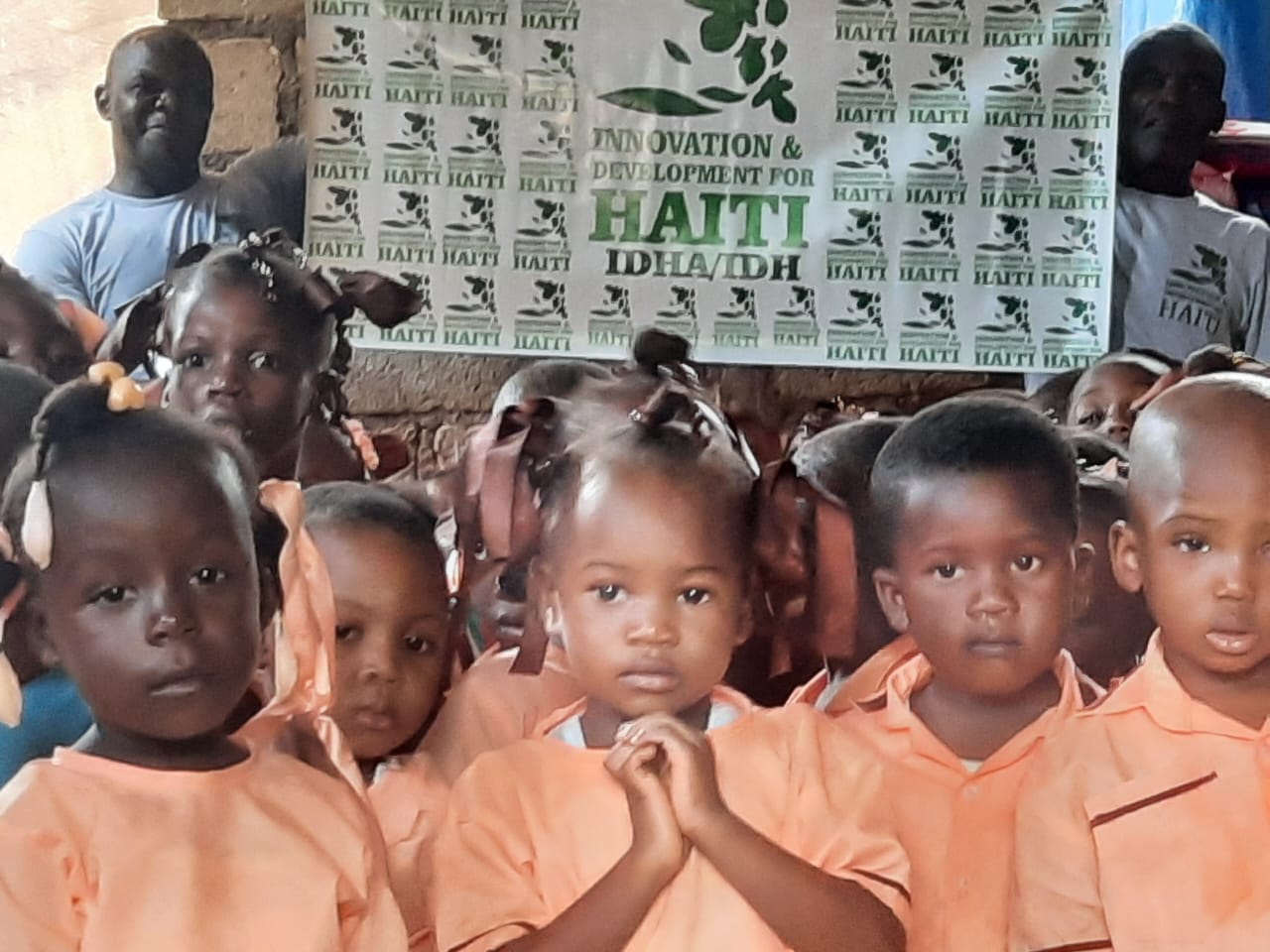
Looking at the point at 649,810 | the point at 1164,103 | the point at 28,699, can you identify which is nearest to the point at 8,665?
the point at 28,699

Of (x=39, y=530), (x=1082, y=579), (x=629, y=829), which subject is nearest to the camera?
(x=39, y=530)

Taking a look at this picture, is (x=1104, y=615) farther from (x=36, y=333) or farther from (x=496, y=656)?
(x=36, y=333)

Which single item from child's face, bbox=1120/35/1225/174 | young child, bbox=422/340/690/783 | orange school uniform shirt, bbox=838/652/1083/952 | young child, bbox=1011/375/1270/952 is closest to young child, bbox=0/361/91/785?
young child, bbox=422/340/690/783

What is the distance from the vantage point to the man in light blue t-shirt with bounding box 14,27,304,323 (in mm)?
1437

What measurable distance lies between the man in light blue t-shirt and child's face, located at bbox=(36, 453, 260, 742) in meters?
0.24

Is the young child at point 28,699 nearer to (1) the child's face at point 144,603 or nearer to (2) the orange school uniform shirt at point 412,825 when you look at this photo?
(1) the child's face at point 144,603

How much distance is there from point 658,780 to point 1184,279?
753mm

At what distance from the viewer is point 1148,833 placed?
1.44m

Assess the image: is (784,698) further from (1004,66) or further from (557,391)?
(1004,66)

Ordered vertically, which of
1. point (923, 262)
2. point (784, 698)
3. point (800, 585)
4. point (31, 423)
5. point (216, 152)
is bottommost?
point (784, 698)

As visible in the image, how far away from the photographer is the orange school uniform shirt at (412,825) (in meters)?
1.38

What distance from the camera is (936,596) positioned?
146 cm

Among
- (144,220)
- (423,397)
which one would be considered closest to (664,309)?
(423,397)

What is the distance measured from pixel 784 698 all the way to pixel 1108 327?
514 mm
